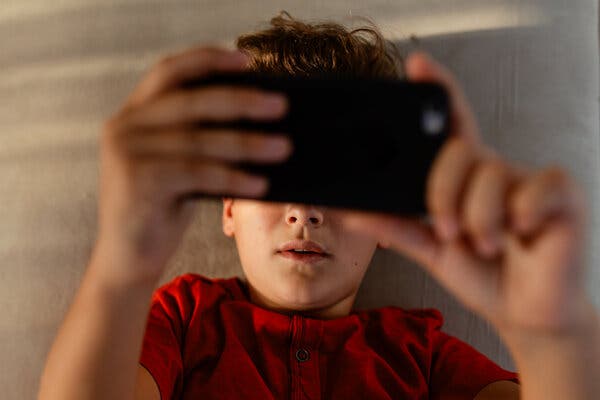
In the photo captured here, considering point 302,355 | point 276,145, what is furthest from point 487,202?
point 302,355

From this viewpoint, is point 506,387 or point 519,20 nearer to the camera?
point 506,387

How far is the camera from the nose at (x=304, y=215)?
2.60 feet

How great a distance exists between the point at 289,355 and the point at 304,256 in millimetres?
112

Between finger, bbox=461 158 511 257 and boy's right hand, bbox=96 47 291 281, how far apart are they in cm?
13

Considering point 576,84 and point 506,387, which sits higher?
point 576,84

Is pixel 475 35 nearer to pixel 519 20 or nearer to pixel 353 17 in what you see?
pixel 519 20

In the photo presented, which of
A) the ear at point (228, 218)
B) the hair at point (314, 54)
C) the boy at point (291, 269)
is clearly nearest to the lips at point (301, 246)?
the boy at point (291, 269)

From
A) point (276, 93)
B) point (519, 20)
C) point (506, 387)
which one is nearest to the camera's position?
point (276, 93)

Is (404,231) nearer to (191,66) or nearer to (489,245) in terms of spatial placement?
(489,245)

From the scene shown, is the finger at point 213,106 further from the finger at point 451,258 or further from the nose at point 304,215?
the nose at point 304,215

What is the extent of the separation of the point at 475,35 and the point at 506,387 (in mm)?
493

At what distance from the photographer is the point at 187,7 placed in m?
1.02

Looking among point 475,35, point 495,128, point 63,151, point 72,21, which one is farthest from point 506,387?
point 72,21

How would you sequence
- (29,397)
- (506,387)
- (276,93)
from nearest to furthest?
(276,93)
(506,387)
(29,397)
